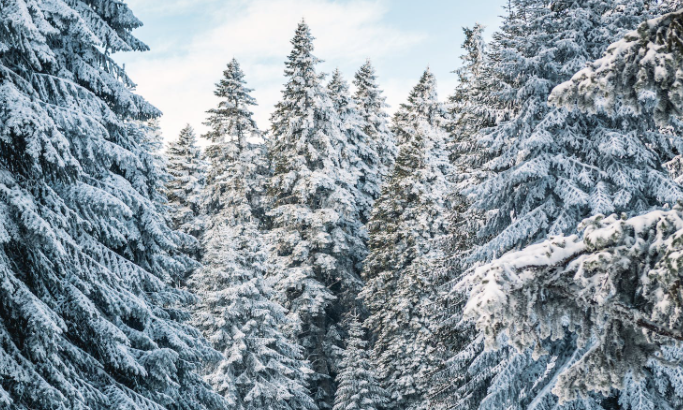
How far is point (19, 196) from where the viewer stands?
6941 mm

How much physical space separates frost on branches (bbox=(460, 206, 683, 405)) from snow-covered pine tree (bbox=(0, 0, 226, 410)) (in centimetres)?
572

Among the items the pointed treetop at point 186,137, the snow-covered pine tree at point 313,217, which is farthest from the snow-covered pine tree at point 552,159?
the pointed treetop at point 186,137

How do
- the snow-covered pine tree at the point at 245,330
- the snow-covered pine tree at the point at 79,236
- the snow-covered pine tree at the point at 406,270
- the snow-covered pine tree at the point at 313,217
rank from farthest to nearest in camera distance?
1. the snow-covered pine tree at the point at 313,217
2. the snow-covered pine tree at the point at 406,270
3. the snow-covered pine tree at the point at 245,330
4. the snow-covered pine tree at the point at 79,236

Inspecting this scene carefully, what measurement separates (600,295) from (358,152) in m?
28.2

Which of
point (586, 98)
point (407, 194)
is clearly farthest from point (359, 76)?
point (586, 98)

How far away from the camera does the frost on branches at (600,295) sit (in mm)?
3080

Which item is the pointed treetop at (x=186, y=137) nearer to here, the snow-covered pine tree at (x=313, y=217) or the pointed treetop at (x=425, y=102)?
the snow-covered pine tree at (x=313, y=217)

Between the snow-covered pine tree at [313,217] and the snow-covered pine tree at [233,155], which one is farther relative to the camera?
the snow-covered pine tree at [233,155]

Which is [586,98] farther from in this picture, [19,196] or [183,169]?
[183,169]

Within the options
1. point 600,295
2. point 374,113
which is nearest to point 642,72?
point 600,295

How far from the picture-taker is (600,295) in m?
3.20

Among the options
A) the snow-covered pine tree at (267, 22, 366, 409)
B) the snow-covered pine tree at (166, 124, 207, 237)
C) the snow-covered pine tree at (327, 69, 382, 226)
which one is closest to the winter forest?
the snow-covered pine tree at (267, 22, 366, 409)

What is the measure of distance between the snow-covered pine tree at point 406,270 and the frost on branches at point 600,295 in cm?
1457

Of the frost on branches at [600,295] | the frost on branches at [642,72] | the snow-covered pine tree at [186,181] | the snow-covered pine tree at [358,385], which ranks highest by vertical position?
the snow-covered pine tree at [186,181]
